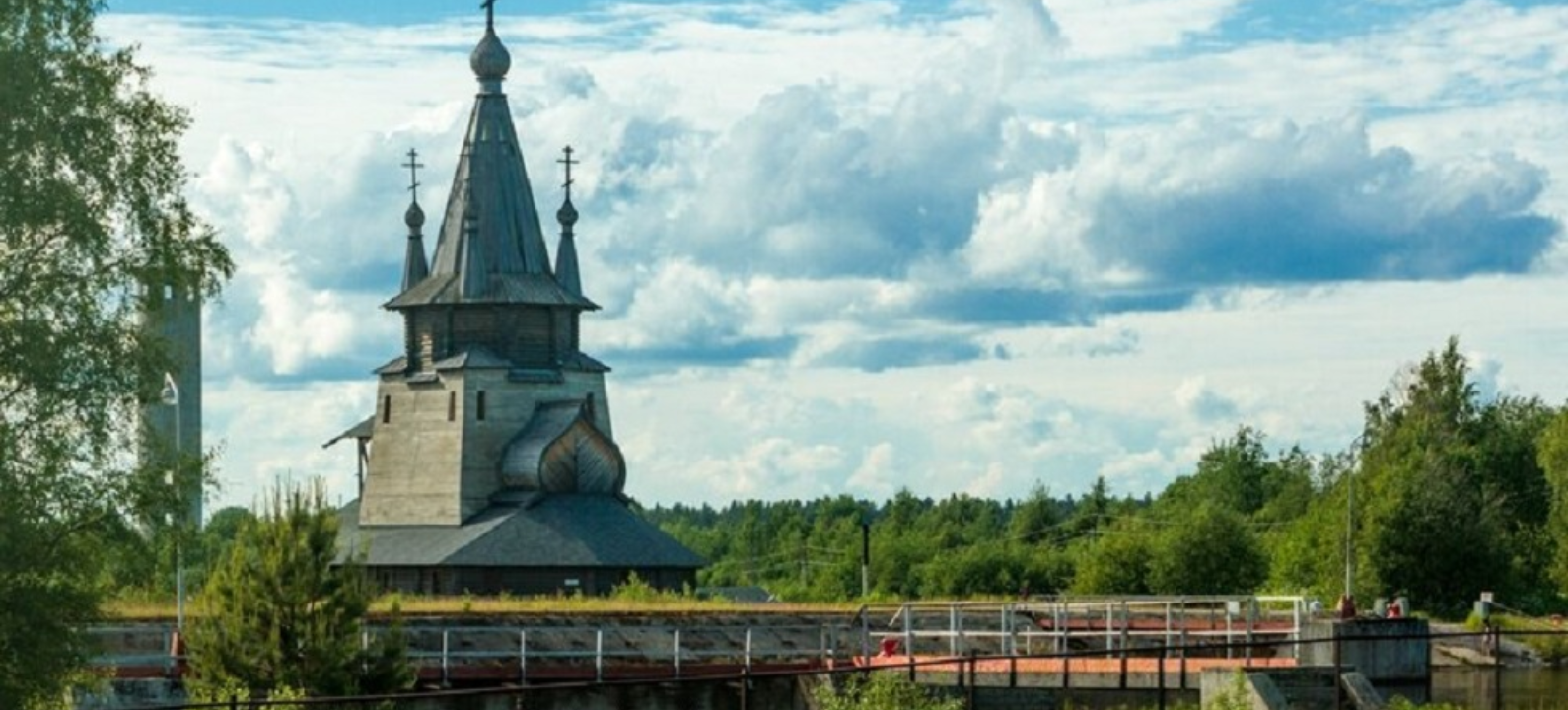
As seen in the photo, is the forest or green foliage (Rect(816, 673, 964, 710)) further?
the forest

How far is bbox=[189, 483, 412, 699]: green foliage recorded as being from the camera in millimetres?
37688

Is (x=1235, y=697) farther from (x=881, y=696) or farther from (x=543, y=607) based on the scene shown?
(x=543, y=607)

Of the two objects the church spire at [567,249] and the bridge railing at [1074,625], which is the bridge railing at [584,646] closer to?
the bridge railing at [1074,625]

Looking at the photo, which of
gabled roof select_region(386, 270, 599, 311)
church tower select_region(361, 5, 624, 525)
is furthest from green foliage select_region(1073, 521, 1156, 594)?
gabled roof select_region(386, 270, 599, 311)

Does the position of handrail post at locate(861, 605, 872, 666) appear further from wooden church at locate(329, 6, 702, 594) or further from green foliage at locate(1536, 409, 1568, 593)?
green foliage at locate(1536, 409, 1568, 593)

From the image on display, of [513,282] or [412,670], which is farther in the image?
[513,282]

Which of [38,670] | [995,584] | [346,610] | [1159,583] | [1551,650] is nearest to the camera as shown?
[38,670]

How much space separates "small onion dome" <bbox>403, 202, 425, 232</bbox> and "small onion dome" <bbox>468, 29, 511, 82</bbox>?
5714mm

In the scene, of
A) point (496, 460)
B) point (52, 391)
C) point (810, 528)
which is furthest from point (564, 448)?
point (810, 528)

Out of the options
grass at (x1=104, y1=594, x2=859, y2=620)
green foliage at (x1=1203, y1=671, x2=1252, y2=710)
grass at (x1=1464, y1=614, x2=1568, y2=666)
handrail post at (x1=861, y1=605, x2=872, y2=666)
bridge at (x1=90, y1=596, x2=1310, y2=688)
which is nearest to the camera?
green foliage at (x1=1203, y1=671, x2=1252, y2=710)

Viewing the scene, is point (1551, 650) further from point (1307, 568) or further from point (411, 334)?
point (411, 334)

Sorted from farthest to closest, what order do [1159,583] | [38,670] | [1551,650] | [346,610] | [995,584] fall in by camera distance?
[995,584] → [1159,583] → [1551,650] → [346,610] → [38,670]

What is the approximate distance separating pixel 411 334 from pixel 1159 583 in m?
26.6

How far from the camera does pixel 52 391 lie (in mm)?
33906
